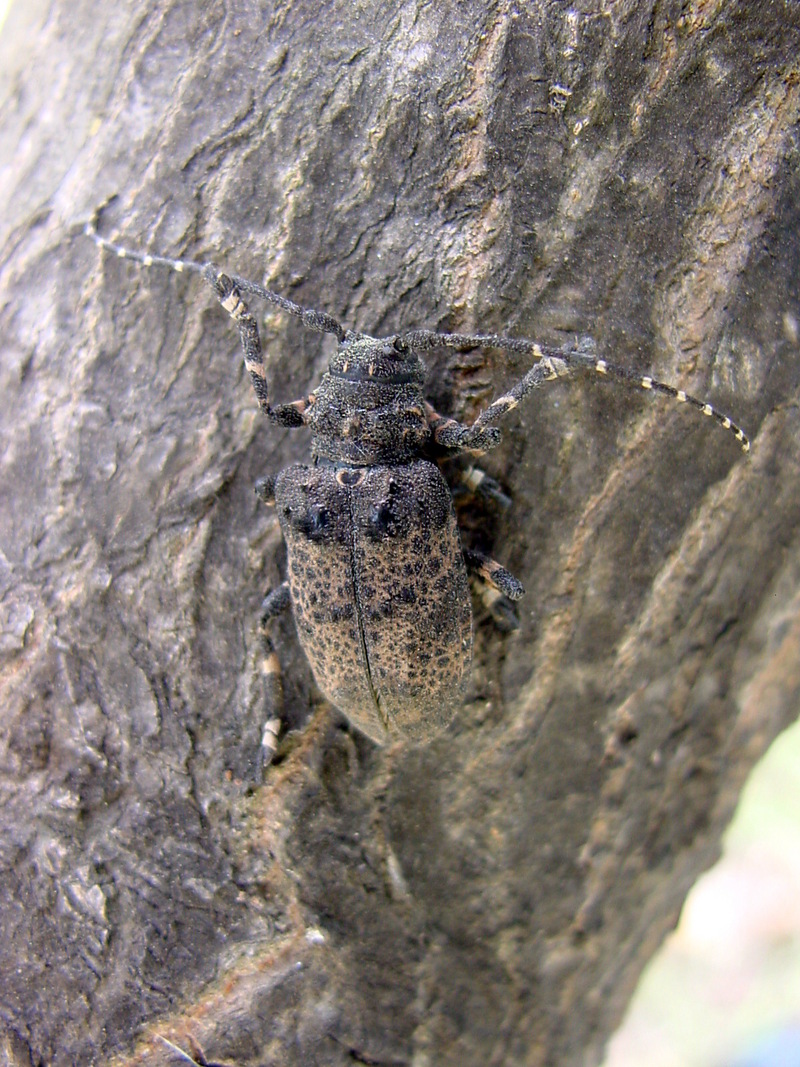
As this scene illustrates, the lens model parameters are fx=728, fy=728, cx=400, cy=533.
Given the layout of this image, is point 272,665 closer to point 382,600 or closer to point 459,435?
point 382,600

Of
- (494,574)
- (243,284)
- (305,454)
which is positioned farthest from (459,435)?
(243,284)

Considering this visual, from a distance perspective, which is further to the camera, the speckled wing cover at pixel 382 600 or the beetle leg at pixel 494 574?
the beetle leg at pixel 494 574

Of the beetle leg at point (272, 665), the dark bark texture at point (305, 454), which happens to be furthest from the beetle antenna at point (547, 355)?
the beetle leg at point (272, 665)

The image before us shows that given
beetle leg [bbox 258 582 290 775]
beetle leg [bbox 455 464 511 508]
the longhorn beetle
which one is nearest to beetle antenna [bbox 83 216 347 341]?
the longhorn beetle

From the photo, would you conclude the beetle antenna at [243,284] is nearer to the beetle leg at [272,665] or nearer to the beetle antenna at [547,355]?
the beetle antenna at [547,355]

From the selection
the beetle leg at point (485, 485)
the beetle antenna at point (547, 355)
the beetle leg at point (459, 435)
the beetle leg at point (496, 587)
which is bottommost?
the beetle leg at point (496, 587)

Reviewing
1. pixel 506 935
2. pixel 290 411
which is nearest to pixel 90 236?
pixel 290 411

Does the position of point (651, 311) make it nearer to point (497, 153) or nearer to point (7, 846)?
point (497, 153)
